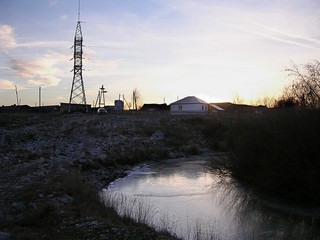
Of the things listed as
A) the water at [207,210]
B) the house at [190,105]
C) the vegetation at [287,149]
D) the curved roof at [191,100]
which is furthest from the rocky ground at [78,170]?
the curved roof at [191,100]

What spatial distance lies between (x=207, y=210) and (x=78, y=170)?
10.4 m

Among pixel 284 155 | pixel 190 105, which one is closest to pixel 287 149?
pixel 284 155

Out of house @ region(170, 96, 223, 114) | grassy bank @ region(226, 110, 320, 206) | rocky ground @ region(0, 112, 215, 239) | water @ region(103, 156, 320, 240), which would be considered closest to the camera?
rocky ground @ region(0, 112, 215, 239)

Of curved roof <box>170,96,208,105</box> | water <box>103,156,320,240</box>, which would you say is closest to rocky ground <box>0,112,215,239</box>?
water <box>103,156,320,240</box>

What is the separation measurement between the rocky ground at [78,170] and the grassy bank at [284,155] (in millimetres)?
8360

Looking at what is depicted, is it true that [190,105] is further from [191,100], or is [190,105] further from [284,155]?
[284,155]

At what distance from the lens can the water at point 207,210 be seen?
14180mm

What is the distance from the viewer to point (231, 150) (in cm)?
2503

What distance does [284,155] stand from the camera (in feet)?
62.8

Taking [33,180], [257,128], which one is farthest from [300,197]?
[33,180]

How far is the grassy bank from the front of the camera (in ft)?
59.6

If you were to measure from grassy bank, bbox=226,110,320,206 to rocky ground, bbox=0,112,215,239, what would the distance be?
8360mm

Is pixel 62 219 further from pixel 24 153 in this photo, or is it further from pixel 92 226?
pixel 24 153

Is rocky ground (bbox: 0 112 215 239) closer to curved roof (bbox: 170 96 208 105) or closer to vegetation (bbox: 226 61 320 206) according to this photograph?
vegetation (bbox: 226 61 320 206)
